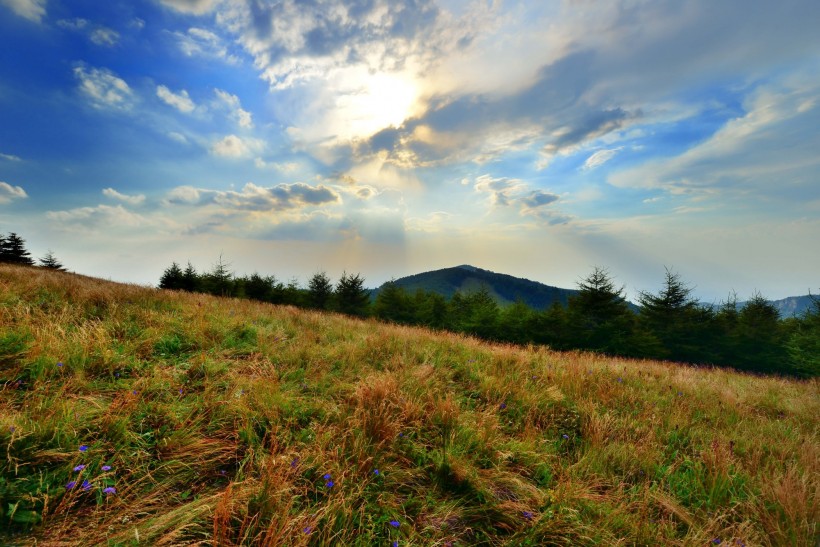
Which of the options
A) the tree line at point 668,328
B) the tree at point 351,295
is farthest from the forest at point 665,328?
the tree at point 351,295

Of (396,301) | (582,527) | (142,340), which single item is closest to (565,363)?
(582,527)

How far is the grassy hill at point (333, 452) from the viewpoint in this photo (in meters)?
2.24

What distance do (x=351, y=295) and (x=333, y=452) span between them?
1843 inches

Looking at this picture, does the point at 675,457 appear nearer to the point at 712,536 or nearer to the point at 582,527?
the point at 712,536

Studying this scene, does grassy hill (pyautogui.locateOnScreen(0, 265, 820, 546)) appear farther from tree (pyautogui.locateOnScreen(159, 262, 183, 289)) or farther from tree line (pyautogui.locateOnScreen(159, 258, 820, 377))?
tree (pyautogui.locateOnScreen(159, 262, 183, 289))

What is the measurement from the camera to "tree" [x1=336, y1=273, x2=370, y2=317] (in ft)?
159

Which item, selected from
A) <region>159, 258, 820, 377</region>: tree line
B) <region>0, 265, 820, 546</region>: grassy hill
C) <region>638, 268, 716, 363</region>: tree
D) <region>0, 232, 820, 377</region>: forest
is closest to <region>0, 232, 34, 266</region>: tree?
<region>0, 232, 820, 377</region>: forest

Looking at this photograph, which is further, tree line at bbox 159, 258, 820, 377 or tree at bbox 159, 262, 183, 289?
tree at bbox 159, 262, 183, 289

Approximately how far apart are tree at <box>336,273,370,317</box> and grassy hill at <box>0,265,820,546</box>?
43.1 m

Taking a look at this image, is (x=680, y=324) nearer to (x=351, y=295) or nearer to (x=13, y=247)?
(x=351, y=295)

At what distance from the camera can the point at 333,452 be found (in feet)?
9.60

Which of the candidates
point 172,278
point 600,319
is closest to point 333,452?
point 600,319

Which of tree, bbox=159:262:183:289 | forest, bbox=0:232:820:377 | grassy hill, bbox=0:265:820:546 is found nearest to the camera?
grassy hill, bbox=0:265:820:546

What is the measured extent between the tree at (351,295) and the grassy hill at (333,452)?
43107 millimetres
